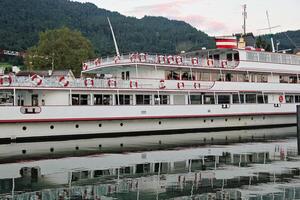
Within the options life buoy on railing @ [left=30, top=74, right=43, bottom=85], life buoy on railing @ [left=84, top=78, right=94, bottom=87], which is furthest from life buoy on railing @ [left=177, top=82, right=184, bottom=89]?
life buoy on railing @ [left=30, top=74, right=43, bottom=85]

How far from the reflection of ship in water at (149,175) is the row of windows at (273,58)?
19.0 meters

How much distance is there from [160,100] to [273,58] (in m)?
13.2

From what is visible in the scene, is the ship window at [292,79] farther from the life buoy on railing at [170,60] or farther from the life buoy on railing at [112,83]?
the life buoy on railing at [112,83]

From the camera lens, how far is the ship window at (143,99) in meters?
33.1

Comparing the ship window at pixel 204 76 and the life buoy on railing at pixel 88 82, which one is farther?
the ship window at pixel 204 76

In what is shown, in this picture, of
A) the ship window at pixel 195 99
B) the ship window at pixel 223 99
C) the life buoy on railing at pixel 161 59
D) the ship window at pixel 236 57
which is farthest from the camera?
the ship window at pixel 236 57

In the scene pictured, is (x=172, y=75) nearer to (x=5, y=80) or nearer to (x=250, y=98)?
(x=250, y=98)

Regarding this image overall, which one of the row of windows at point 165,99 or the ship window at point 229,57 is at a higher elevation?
the ship window at point 229,57

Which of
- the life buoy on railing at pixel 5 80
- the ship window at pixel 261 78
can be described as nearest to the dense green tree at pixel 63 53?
the ship window at pixel 261 78

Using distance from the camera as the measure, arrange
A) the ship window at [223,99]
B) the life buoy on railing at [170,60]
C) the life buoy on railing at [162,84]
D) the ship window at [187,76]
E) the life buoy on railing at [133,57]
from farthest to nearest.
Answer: the ship window at [223,99] → the ship window at [187,76] → the life buoy on railing at [170,60] → the life buoy on railing at [162,84] → the life buoy on railing at [133,57]

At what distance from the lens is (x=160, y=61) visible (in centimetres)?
3447

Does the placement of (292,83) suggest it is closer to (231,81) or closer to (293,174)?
(231,81)

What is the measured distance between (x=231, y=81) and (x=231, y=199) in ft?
88.9

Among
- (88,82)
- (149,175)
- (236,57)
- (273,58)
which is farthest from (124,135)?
(273,58)
